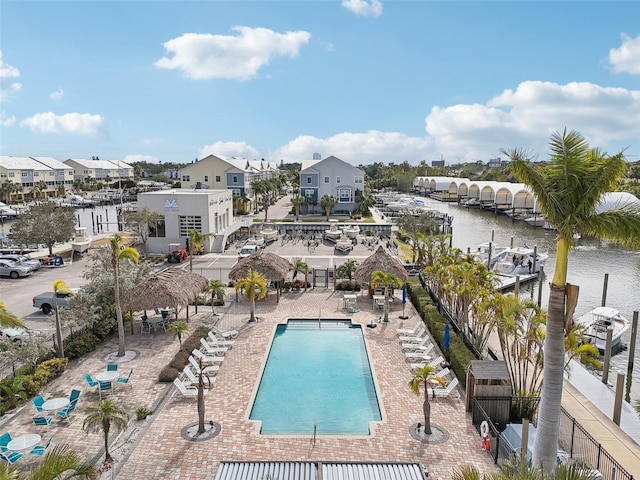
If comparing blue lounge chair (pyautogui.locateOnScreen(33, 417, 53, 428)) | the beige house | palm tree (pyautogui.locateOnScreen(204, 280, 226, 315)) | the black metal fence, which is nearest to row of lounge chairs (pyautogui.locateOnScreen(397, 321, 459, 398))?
the black metal fence

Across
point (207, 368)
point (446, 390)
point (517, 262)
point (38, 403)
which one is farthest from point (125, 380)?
point (517, 262)

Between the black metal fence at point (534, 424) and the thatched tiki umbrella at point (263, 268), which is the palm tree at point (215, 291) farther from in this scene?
the black metal fence at point (534, 424)

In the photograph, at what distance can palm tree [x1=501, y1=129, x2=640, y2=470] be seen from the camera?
812 cm

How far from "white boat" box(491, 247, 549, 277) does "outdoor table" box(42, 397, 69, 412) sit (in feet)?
97.3

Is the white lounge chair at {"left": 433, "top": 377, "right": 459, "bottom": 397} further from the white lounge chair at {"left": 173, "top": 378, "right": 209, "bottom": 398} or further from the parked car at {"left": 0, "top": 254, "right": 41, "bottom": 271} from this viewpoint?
the parked car at {"left": 0, "top": 254, "right": 41, "bottom": 271}

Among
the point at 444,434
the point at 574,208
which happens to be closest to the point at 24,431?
the point at 444,434

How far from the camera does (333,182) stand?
6412 centimetres

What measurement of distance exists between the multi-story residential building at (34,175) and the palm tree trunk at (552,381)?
3757 inches

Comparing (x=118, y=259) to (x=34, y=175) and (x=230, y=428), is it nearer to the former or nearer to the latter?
(x=230, y=428)

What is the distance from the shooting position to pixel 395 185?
131125mm

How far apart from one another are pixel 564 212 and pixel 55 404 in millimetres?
14051

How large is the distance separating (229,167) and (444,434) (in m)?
57.9

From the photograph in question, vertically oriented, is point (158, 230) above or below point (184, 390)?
above

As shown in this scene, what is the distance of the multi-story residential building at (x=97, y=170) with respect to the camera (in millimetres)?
116812
